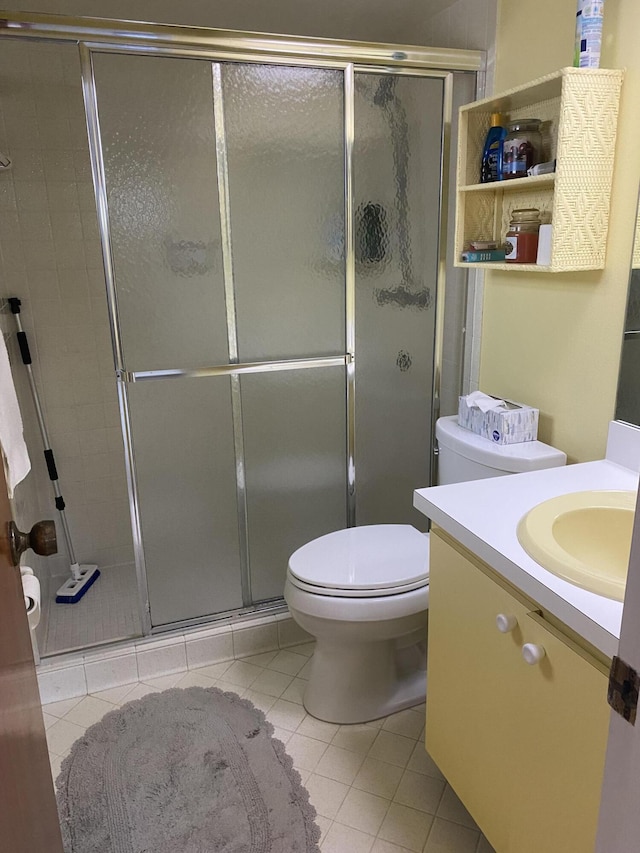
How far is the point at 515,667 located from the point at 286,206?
1.48 metres

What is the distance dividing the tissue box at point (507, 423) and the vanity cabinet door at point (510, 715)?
56 centimetres

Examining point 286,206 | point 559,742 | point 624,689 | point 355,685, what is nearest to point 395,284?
point 286,206

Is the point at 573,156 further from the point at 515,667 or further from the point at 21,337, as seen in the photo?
the point at 21,337

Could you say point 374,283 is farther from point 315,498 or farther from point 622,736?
point 622,736

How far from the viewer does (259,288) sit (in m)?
2.00

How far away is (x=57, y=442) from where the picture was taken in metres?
2.59

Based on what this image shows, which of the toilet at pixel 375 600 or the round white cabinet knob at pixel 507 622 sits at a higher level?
the round white cabinet knob at pixel 507 622

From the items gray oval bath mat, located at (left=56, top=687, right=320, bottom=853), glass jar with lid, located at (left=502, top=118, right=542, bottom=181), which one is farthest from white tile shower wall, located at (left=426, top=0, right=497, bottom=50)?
gray oval bath mat, located at (left=56, top=687, right=320, bottom=853)

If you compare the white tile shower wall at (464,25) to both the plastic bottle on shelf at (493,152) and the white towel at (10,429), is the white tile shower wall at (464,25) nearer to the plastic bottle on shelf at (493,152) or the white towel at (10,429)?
the plastic bottle on shelf at (493,152)

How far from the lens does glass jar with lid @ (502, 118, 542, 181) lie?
174cm

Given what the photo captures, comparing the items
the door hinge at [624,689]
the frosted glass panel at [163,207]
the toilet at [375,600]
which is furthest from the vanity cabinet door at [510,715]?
the frosted glass panel at [163,207]

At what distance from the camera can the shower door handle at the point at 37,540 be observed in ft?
3.05

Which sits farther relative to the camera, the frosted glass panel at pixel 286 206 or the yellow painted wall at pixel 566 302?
the frosted glass panel at pixel 286 206

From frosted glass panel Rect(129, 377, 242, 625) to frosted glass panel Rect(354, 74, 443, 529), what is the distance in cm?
50
